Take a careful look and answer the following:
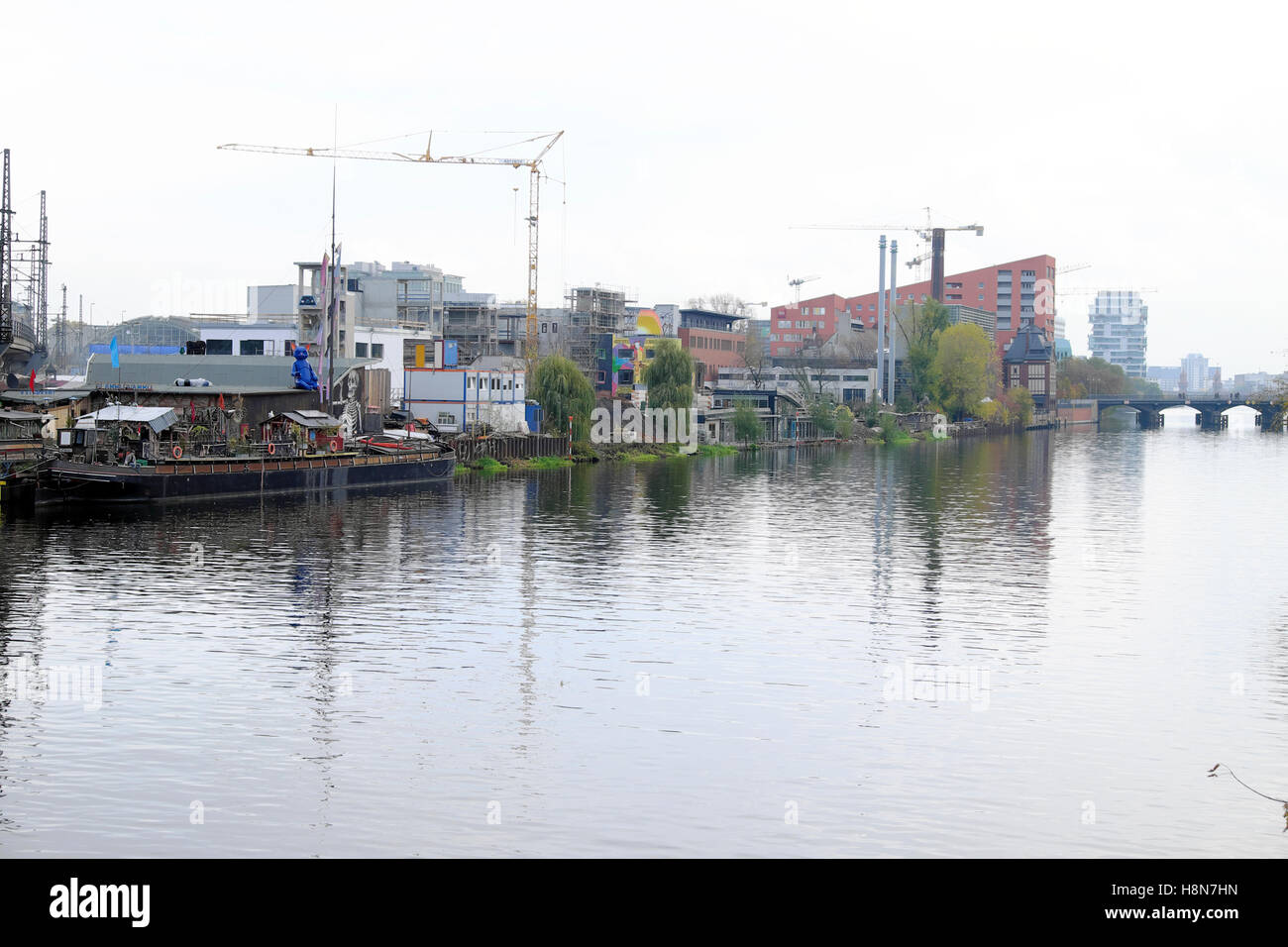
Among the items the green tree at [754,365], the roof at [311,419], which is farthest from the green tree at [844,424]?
the roof at [311,419]

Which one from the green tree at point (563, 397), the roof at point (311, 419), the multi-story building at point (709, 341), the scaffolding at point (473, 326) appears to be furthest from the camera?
the multi-story building at point (709, 341)

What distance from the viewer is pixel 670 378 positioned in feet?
410

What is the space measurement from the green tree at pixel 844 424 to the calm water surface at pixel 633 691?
101142mm

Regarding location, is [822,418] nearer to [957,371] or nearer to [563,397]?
[957,371]

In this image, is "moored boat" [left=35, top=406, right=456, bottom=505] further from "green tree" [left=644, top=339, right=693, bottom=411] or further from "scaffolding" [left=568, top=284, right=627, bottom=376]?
"scaffolding" [left=568, top=284, right=627, bottom=376]

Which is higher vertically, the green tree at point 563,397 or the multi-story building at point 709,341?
the multi-story building at point 709,341

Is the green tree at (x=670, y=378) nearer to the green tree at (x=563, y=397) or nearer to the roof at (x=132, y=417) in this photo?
the green tree at (x=563, y=397)

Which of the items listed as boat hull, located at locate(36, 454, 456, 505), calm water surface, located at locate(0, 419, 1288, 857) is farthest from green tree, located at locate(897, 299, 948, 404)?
calm water surface, located at locate(0, 419, 1288, 857)

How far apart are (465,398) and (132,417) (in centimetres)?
4068

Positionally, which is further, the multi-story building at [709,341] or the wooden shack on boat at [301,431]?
the multi-story building at [709,341]

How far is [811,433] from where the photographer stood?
6334 inches

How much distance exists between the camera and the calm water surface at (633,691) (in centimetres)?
2061

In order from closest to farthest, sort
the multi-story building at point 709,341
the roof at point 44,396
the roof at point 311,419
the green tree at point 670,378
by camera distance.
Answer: the roof at point 44,396
the roof at point 311,419
the green tree at point 670,378
the multi-story building at point 709,341

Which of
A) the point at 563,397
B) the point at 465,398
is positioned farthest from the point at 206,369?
the point at 563,397
